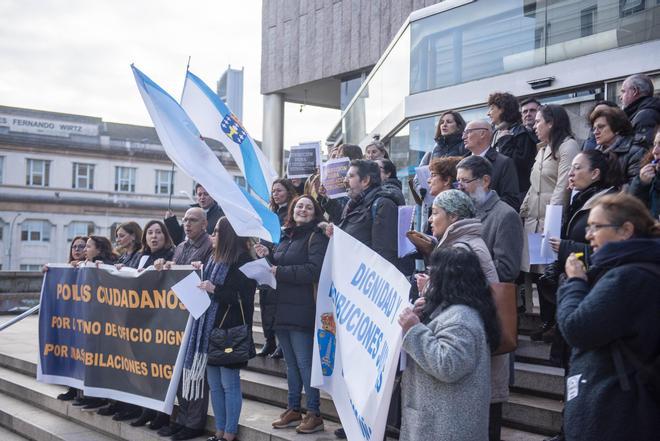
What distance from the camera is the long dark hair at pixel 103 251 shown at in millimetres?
8352

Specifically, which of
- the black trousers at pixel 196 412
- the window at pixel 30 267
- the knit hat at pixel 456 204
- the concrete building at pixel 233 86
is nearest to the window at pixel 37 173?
the window at pixel 30 267

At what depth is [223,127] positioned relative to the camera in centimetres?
641

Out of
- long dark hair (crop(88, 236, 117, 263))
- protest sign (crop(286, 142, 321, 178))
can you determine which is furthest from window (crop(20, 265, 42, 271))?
protest sign (crop(286, 142, 321, 178))

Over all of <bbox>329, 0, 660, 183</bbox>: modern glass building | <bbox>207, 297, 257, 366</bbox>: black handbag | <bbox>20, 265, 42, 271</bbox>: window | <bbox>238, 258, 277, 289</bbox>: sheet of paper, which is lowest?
<bbox>20, 265, 42, 271</bbox>: window

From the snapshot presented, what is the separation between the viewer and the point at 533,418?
17.3 feet

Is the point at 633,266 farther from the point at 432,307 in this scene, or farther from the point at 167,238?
the point at 167,238

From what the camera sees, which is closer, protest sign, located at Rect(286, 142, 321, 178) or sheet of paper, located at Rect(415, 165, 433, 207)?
sheet of paper, located at Rect(415, 165, 433, 207)

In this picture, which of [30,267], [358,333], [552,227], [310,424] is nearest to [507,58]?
[552,227]

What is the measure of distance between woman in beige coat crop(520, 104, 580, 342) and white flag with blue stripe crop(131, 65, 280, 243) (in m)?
2.08

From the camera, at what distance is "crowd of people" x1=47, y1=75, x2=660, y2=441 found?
323 cm

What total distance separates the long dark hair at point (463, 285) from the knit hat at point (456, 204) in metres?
0.44

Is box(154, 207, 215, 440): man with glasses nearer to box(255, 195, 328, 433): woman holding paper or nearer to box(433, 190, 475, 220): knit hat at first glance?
box(255, 195, 328, 433): woman holding paper

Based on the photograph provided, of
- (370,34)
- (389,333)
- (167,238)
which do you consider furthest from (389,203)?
(370,34)

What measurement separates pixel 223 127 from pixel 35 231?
57441mm
